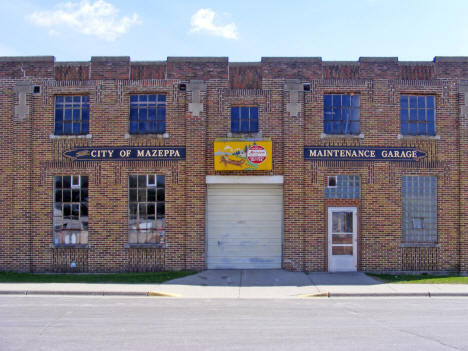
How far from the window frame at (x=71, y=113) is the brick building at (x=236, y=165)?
7cm

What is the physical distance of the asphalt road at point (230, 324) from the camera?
25.8 ft

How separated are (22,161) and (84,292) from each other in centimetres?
621

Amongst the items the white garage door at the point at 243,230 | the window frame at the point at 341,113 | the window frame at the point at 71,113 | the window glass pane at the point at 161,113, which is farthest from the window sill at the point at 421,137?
the window frame at the point at 71,113

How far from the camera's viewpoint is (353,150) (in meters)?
16.5

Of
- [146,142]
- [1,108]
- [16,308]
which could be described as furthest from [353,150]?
[1,108]

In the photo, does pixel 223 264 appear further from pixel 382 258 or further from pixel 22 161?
pixel 22 161

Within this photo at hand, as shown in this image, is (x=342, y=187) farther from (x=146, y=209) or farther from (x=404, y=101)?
(x=146, y=209)

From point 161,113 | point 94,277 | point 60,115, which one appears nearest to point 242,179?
point 161,113

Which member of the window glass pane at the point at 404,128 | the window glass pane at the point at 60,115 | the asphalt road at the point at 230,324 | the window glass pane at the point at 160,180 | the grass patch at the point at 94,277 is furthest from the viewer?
the window glass pane at the point at 60,115

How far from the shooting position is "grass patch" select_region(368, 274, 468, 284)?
→ 48.6 ft

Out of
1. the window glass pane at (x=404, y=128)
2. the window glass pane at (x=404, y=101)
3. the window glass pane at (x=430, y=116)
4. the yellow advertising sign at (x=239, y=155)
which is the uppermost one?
the window glass pane at (x=404, y=101)

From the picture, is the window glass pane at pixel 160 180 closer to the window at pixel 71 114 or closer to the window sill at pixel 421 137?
the window at pixel 71 114

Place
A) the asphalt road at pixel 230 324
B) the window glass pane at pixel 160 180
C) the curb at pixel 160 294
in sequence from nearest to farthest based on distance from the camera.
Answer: the asphalt road at pixel 230 324 → the curb at pixel 160 294 → the window glass pane at pixel 160 180

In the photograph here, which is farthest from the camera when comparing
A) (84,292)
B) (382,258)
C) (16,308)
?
(382,258)
